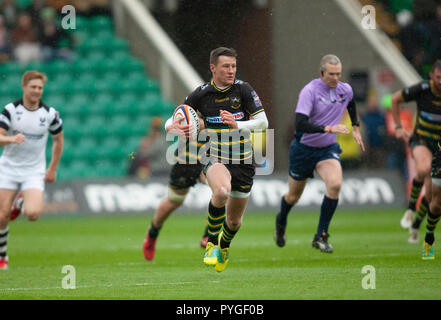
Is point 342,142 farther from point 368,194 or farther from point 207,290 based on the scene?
point 207,290

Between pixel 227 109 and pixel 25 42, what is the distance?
14814 millimetres

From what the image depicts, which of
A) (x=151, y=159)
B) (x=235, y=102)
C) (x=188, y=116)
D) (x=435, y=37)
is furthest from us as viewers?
(x=435, y=37)

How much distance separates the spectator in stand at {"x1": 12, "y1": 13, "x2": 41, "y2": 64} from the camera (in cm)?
2259

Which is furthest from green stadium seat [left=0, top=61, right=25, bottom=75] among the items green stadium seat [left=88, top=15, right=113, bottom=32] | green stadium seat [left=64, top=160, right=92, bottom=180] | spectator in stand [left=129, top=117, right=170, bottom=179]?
spectator in stand [left=129, top=117, right=170, bottom=179]

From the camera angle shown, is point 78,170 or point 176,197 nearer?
point 176,197

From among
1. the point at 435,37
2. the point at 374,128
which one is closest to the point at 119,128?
the point at 374,128

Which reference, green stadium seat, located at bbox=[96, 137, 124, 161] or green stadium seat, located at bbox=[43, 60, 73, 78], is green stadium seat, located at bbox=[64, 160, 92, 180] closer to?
green stadium seat, located at bbox=[96, 137, 124, 161]

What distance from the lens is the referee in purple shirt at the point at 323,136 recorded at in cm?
1071

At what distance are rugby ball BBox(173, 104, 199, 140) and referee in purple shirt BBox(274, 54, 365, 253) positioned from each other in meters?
1.96

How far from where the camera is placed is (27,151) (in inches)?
432

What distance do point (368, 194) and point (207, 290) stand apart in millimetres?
11785
